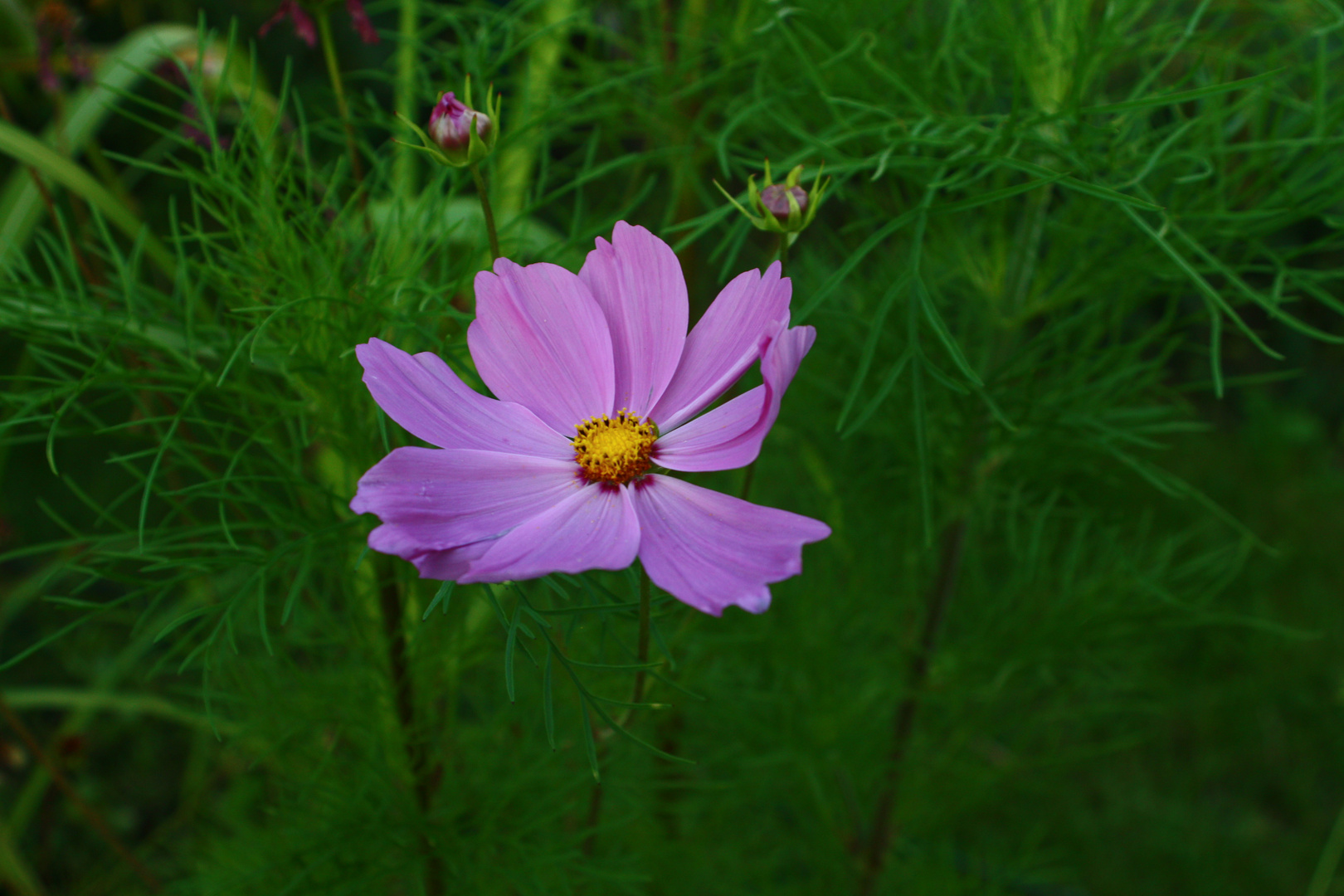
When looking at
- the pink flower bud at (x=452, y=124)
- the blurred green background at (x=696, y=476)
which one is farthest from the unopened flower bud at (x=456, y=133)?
the blurred green background at (x=696, y=476)

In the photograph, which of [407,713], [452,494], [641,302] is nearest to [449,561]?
[452,494]

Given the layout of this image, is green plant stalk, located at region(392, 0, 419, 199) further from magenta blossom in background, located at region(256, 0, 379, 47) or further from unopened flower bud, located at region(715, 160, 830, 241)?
unopened flower bud, located at region(715, 160, 830, 241)

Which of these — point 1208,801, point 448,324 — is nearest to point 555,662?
point 448,324

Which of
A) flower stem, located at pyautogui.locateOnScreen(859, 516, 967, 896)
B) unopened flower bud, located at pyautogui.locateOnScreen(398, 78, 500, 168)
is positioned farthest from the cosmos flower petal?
flower stem, located at pyautogui.locateOnScreen(859, 516, 967, 896)

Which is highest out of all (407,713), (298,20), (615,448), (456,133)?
(298,20)

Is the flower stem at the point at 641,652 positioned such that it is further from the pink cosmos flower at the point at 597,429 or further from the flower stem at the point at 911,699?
the flower stem at the point at 911,699

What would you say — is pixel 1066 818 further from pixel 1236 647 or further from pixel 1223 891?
pixel 1236 647

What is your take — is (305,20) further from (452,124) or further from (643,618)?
(643,618)

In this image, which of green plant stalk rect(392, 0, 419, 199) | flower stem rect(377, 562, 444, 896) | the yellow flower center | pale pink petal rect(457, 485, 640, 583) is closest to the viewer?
pale pink petal rect(457, 485, 640, 583)
